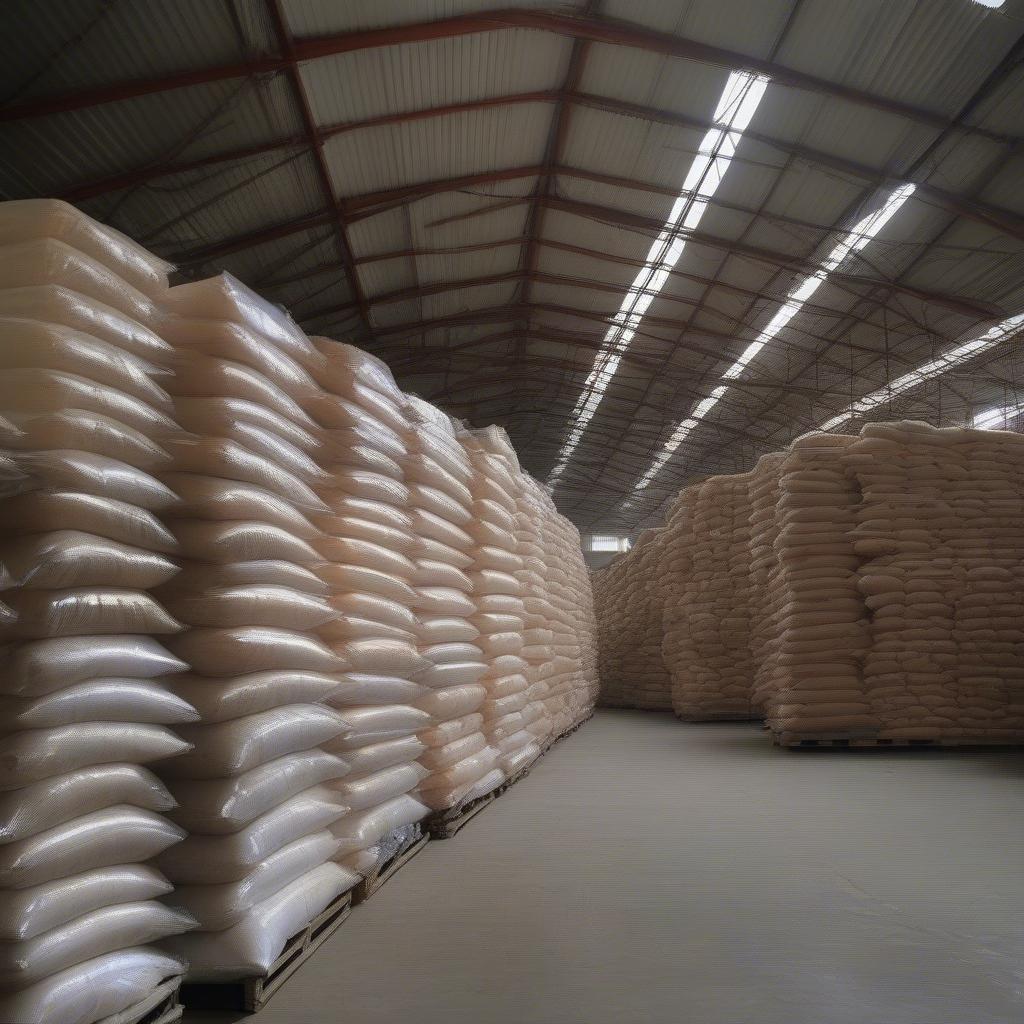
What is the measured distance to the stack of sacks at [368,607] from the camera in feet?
8.78

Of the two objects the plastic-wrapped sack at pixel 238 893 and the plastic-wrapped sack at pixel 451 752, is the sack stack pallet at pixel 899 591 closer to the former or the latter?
the plastic-wrapped sack at pixel 451 752

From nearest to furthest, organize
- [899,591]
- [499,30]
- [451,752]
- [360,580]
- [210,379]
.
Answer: [210,379], [360,580], [451,752], [899,591], [499,30]

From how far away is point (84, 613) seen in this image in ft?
5.32

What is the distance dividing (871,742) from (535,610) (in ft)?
8.96

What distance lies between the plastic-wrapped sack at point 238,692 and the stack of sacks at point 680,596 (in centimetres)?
772

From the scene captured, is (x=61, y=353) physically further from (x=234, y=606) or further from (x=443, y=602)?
(x=443, y=602)

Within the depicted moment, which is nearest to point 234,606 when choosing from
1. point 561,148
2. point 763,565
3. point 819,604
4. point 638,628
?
point 819,604

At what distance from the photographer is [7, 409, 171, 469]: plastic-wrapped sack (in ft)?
5.25

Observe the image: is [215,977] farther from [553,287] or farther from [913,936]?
[553,287]

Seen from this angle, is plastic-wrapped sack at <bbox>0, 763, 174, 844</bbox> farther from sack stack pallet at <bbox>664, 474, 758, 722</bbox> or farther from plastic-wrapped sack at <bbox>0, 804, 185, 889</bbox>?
sack stack pallet at <bbox>664, 474, 758, 722</bbox>

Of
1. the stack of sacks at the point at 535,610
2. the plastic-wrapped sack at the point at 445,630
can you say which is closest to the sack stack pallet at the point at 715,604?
the stack of sacks at the point at 535,610

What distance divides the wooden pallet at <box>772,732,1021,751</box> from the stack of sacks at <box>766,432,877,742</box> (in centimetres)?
3

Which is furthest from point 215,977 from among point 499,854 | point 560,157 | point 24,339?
point 560,157

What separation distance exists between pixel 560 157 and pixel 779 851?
30.0 feet
